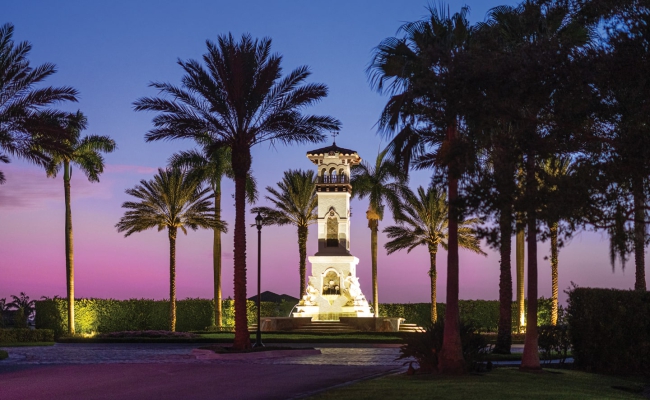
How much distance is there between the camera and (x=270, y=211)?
59625 millimetres

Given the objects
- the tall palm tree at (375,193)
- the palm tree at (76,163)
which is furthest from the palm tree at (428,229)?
the palm tree at (76,163)

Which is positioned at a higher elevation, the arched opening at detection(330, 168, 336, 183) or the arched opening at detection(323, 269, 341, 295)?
the arched opening at detection(330, 168, 336, 183)

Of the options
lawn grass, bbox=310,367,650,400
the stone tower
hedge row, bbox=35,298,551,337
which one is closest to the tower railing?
the stone tower

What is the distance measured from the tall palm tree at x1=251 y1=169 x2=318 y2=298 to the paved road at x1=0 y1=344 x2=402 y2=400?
96.8 feet

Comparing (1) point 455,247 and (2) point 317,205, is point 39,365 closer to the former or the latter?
(1) point 455,247

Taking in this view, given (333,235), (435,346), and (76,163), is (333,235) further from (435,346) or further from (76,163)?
(435,346)

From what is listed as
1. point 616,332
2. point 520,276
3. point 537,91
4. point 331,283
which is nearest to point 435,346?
point 616,332

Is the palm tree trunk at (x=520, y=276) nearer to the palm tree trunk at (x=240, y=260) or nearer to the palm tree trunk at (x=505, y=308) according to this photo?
the palm tree trunk at (x=505, y=308)

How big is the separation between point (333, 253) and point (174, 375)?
35.3 m

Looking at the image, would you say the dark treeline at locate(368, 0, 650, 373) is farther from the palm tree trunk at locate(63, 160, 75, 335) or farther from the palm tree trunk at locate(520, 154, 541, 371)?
the palm tree trunk at locate(63, 160, 75, 335)

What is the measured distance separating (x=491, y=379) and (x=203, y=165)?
3555 centimetres

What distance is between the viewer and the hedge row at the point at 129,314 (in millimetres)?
55062

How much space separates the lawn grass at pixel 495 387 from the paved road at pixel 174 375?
1.12 meters

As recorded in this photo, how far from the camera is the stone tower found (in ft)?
180
